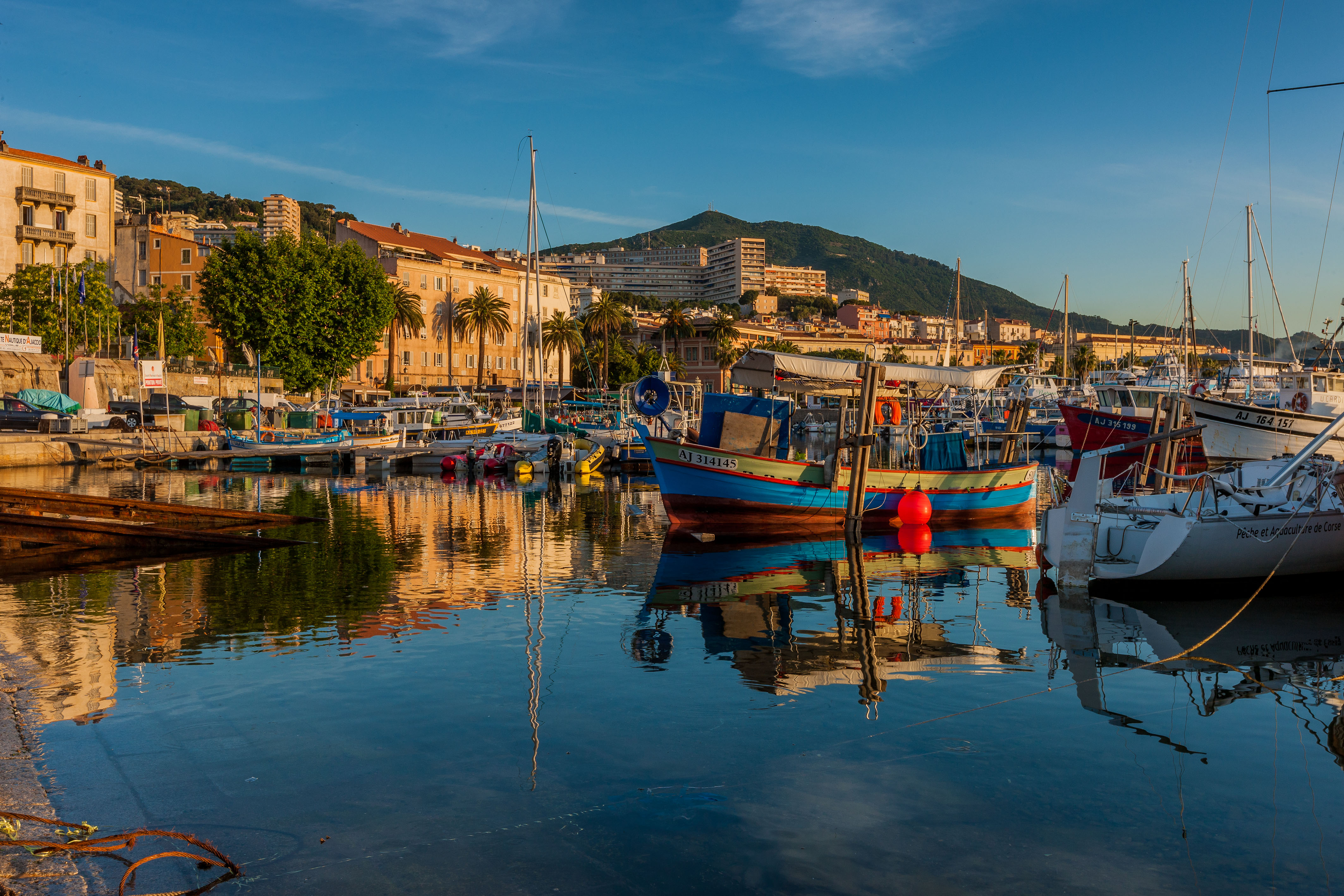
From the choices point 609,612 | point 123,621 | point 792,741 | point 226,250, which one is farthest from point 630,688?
point 226,250

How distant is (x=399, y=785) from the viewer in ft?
25.7

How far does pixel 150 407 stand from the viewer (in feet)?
192

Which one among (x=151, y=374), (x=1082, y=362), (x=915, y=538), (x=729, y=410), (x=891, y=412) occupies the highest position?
(x=1082, y=362)

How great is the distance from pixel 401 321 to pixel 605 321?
2158 centimetres

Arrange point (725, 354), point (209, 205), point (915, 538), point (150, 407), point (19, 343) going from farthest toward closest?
point (209, 205) → point (725, 354) → point (150, 407) → point (19, 343) → point (915, 538)

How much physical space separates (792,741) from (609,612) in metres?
6.54

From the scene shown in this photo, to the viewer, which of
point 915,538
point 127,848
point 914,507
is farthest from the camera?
point 914,507

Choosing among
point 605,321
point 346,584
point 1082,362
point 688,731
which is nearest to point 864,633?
point 688,731

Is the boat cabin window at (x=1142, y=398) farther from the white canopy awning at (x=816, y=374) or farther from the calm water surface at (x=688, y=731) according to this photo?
the calm water surface at (x=688, y=731)

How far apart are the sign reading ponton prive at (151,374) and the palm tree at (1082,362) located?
108m

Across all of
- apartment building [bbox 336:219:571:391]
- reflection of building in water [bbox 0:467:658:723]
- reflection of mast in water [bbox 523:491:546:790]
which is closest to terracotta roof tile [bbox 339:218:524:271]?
apartment building [bbox 336:219:571:391]

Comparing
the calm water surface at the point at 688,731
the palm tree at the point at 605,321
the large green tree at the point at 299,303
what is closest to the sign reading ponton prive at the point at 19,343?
the large green tree at the point at 299,303

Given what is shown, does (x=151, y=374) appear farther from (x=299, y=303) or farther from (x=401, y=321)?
(x=401, y=321)

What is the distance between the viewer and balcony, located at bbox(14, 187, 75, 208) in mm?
70000
